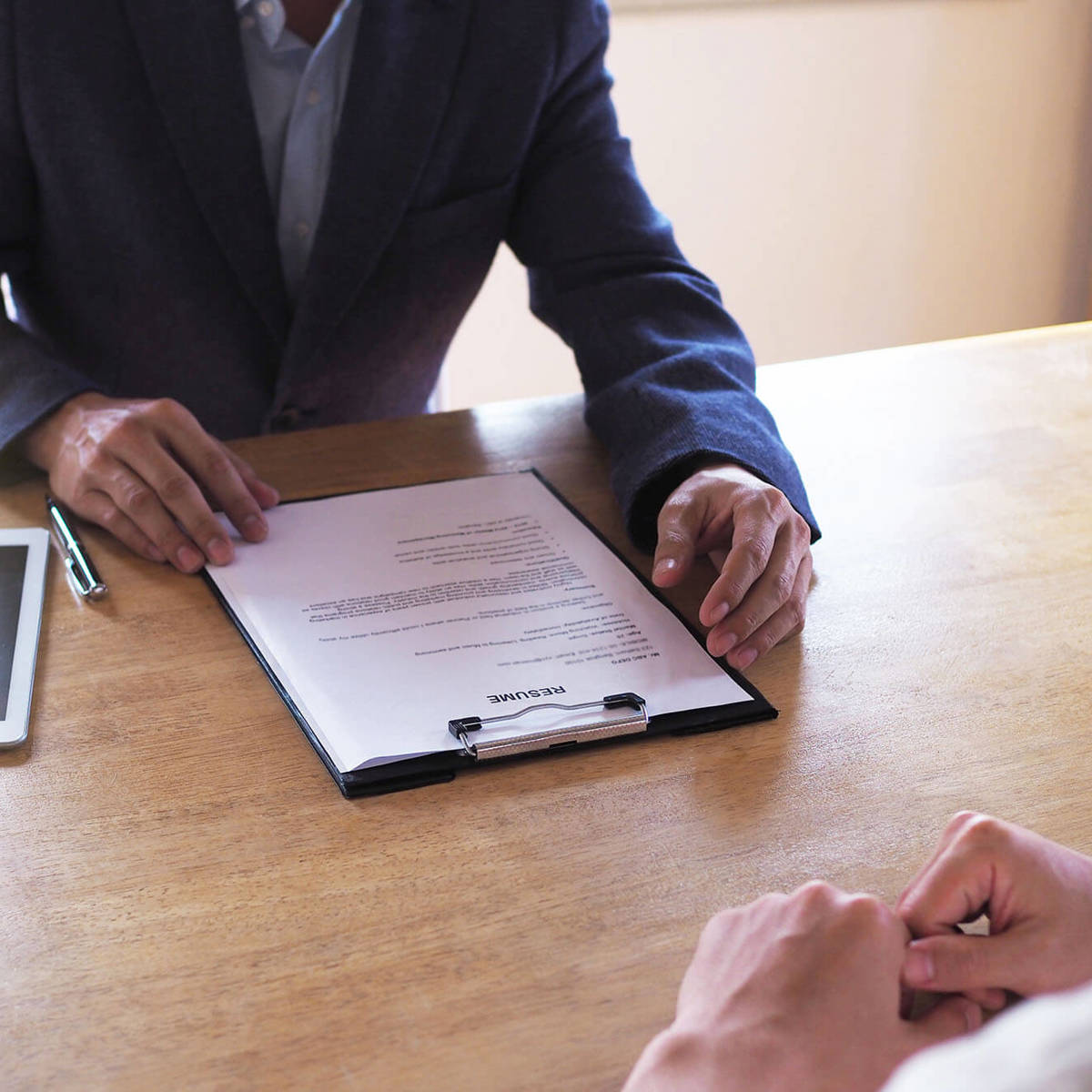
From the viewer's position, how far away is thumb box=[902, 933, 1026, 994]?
20.2 inches

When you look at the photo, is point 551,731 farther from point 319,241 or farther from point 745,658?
point 319,241

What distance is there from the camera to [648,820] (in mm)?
632

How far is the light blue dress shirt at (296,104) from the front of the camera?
48.0 inches

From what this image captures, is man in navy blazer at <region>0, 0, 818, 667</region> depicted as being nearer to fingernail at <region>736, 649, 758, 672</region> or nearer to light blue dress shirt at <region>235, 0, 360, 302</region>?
light blue dress shirt at <region>235, 0, 360, 302</region>

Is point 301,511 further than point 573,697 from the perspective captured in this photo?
Yes

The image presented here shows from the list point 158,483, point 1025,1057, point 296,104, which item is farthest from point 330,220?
point 1025,1057

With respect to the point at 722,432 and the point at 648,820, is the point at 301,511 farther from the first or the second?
the point at 648,820

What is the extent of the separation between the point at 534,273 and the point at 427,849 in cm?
83

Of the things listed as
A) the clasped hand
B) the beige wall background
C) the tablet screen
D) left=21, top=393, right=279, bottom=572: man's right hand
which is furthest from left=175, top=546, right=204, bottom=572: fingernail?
the beige wall background

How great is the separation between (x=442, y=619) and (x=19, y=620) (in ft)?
0.89

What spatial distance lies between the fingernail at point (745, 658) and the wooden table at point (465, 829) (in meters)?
0.01

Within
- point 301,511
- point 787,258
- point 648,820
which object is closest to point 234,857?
point 648,820

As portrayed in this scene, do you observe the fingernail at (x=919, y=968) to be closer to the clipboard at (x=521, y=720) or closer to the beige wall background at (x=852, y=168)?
the clipboard at (x=521, y=720)

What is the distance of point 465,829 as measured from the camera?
626 millimetres
